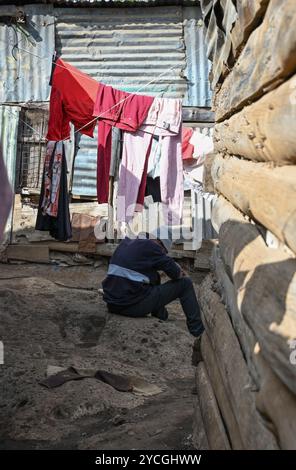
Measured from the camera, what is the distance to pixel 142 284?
679 cm

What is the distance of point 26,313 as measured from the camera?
280 inches

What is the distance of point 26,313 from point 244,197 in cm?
504

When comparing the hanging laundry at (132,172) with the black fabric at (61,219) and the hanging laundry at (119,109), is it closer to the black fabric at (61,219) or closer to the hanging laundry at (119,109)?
the hanging laundry at (119,109)

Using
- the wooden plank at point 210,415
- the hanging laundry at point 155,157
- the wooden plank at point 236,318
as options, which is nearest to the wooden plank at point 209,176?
the wooden plank at point 236,318

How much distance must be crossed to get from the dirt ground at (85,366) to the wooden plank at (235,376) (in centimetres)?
82

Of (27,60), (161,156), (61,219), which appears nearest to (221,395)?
(161,156)

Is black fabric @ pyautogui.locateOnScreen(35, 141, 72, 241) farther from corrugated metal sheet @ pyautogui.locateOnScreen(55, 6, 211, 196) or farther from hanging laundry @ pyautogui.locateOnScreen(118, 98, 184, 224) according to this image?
corrugated metal sheet @ pyautogui.locateOnScreen(55, 6, 211, 196)

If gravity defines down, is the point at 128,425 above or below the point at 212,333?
below

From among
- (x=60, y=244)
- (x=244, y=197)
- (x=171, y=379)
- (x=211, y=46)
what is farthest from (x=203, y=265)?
(x=244, y=197)

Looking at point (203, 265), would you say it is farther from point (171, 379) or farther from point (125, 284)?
point (171, 379)

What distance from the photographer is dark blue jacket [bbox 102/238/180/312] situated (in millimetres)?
6699

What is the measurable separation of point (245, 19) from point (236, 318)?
1.52 m

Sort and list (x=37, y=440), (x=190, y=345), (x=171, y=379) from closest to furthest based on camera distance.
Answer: (x=37, y=440), (x=171, y=379), (x=190, y=345)

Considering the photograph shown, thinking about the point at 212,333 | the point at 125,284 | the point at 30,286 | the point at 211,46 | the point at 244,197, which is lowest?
the point at 30,286
